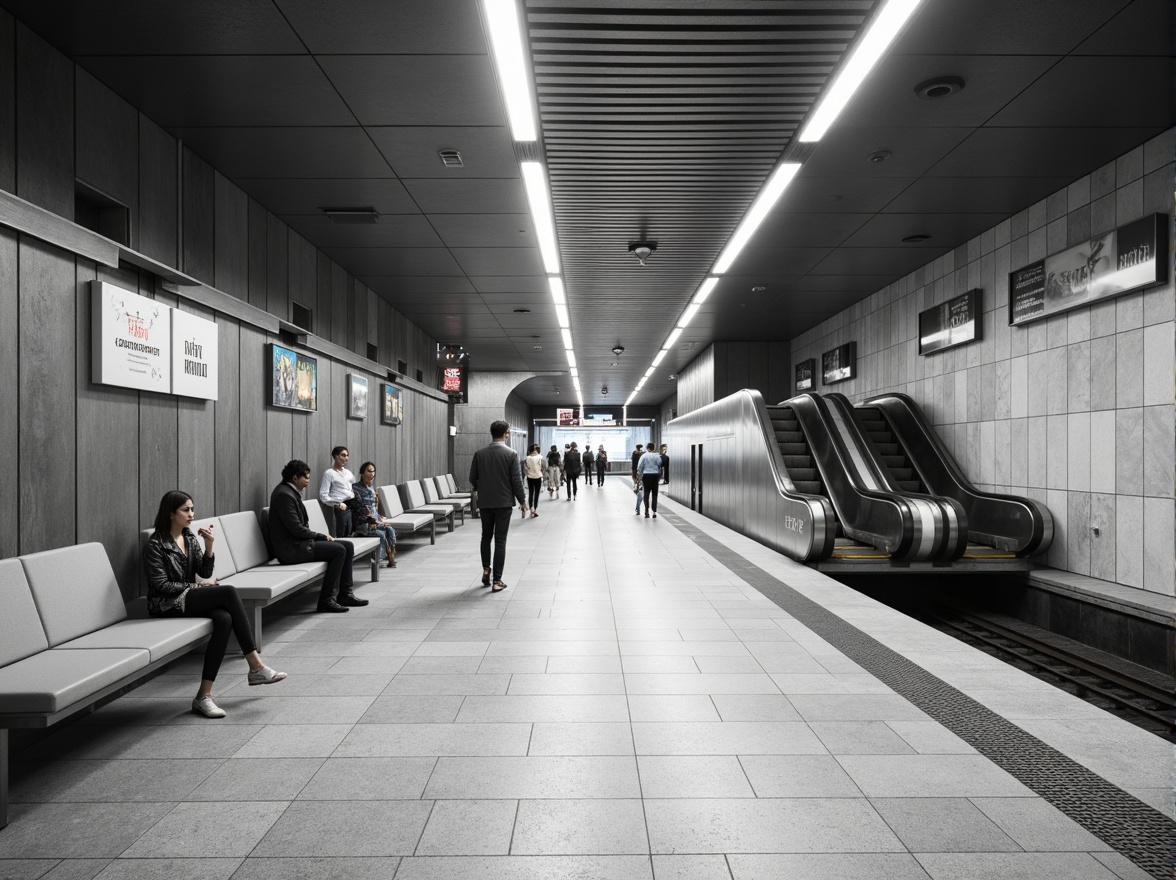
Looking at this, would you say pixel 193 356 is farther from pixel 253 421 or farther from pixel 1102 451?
pixel 1102 451

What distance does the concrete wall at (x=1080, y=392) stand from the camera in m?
6.35

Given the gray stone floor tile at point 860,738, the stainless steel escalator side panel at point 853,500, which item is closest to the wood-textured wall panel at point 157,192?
the gray stone floor tile at point 860,738

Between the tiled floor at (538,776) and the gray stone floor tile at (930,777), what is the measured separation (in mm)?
11

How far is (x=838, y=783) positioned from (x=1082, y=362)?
247 inches

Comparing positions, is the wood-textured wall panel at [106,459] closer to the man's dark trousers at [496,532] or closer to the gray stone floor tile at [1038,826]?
the man's dark trousers at [496,532]

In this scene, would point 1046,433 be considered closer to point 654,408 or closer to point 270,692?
point 270,692

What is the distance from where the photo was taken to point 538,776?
2.94 metres

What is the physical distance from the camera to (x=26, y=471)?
12.6 ft

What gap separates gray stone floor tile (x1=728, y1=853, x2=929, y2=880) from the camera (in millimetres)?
2258

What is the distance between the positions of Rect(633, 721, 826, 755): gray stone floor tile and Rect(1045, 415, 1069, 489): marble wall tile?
5800mm

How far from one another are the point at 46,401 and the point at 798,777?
4264 millimetres

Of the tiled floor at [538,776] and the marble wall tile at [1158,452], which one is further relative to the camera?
the marble wall tile at [1158,452]

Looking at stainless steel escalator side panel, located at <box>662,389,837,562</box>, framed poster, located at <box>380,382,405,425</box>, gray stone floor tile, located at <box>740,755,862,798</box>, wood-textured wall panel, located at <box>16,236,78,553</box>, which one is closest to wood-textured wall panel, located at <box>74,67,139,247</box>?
wood-textured wall panel, located at <box>16,236,78,553</box>

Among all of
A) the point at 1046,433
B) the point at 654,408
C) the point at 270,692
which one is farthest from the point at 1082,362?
the point at 654,408
